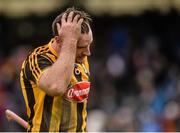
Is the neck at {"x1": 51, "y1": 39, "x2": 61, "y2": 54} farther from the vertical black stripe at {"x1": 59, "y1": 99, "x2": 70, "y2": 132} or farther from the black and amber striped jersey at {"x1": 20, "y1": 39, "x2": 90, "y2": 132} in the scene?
the vertical black stripe at {"x1": 59, "y1": 99, "x2": 70, "y2": 132}

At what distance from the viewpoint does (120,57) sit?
57.1 ft

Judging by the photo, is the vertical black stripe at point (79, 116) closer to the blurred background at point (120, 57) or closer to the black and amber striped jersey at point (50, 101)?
the black and amber striped jersey at point (50, 101)

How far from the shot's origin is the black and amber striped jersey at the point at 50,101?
6102 millimetres

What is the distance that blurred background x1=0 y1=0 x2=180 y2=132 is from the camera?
1405cm

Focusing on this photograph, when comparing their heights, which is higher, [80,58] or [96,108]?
[80,58]

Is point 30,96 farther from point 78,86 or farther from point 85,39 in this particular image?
point 85,39

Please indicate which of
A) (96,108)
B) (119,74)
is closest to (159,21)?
(119,74)

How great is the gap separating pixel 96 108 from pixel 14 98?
5.17ft

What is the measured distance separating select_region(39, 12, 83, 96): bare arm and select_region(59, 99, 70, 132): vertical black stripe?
1.26 feet

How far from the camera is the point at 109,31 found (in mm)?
20328

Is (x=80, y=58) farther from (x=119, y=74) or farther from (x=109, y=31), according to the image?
(x=109, y=31)

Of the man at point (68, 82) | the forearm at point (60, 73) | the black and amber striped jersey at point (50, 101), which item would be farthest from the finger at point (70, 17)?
the black and amber striped jersey at point (50, 101)

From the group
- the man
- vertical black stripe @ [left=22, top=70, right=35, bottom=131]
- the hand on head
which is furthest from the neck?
vertical black stripe @ [left=22, top=70, right=35, bottom=131]

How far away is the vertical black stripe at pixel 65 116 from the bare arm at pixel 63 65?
38 centimetres
